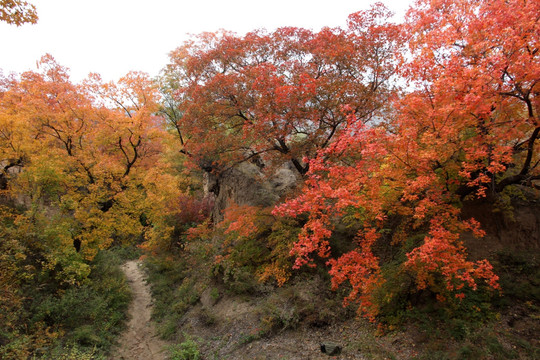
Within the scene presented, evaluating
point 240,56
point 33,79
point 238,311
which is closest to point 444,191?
point 238,311

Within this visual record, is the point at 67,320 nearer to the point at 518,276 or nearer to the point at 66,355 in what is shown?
the point at 66,355

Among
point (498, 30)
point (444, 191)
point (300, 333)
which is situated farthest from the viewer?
point (300, 333)

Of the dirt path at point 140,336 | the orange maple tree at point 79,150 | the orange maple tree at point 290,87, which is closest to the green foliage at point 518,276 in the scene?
the orange maple tree at point 290,87

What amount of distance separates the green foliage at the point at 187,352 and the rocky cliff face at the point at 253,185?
625cm

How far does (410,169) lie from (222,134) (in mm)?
8377

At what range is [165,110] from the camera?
19.0 m

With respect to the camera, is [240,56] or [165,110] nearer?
[240,56]

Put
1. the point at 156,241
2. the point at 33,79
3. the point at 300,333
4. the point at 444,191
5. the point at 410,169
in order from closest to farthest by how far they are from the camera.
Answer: the point at 410,169 → the point at 444,191 → the point at 300,333 → the point at 33,79 → the point at 156,241

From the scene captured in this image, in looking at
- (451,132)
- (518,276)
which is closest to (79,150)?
(451,132)

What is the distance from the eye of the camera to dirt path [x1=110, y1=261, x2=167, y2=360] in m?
10.2

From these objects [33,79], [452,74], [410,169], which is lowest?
[410,169]

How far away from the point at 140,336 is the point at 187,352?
3557 millimetres

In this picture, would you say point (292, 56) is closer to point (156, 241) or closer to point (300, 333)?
point (300, 333)

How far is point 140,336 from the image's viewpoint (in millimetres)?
11555
